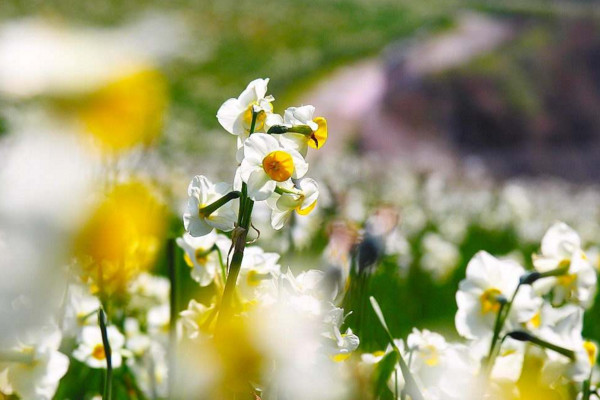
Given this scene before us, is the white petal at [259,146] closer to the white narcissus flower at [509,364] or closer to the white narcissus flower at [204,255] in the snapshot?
the white narcissus flower at [204,255]

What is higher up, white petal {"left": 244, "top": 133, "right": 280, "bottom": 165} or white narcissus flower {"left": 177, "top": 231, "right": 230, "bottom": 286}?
white petal {"left": 244, "top": 133, "right": 280, "bottom": 165}

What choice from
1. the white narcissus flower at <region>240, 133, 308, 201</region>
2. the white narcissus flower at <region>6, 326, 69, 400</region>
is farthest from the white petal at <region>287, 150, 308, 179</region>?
the white narcissus flower at <region>6, 326, 69, 400</region>

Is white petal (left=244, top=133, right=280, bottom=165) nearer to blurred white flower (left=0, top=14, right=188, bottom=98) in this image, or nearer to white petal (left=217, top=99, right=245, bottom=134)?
white petal (left=217, top=99, right=245, bottom=134)

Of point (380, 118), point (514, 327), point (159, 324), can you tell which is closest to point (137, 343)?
point (159, 324)

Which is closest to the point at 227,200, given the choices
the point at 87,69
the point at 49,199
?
the point at 87,69

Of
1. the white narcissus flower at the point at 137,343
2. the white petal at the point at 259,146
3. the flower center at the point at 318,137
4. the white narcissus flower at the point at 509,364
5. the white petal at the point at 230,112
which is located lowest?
the white narcissus flower at the point at 137,343

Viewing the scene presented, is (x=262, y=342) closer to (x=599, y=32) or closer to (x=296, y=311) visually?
(x=296, y=311)

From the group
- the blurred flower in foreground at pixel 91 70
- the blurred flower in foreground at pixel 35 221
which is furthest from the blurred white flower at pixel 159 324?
the blurred flower in foreground at pixel 35 221
